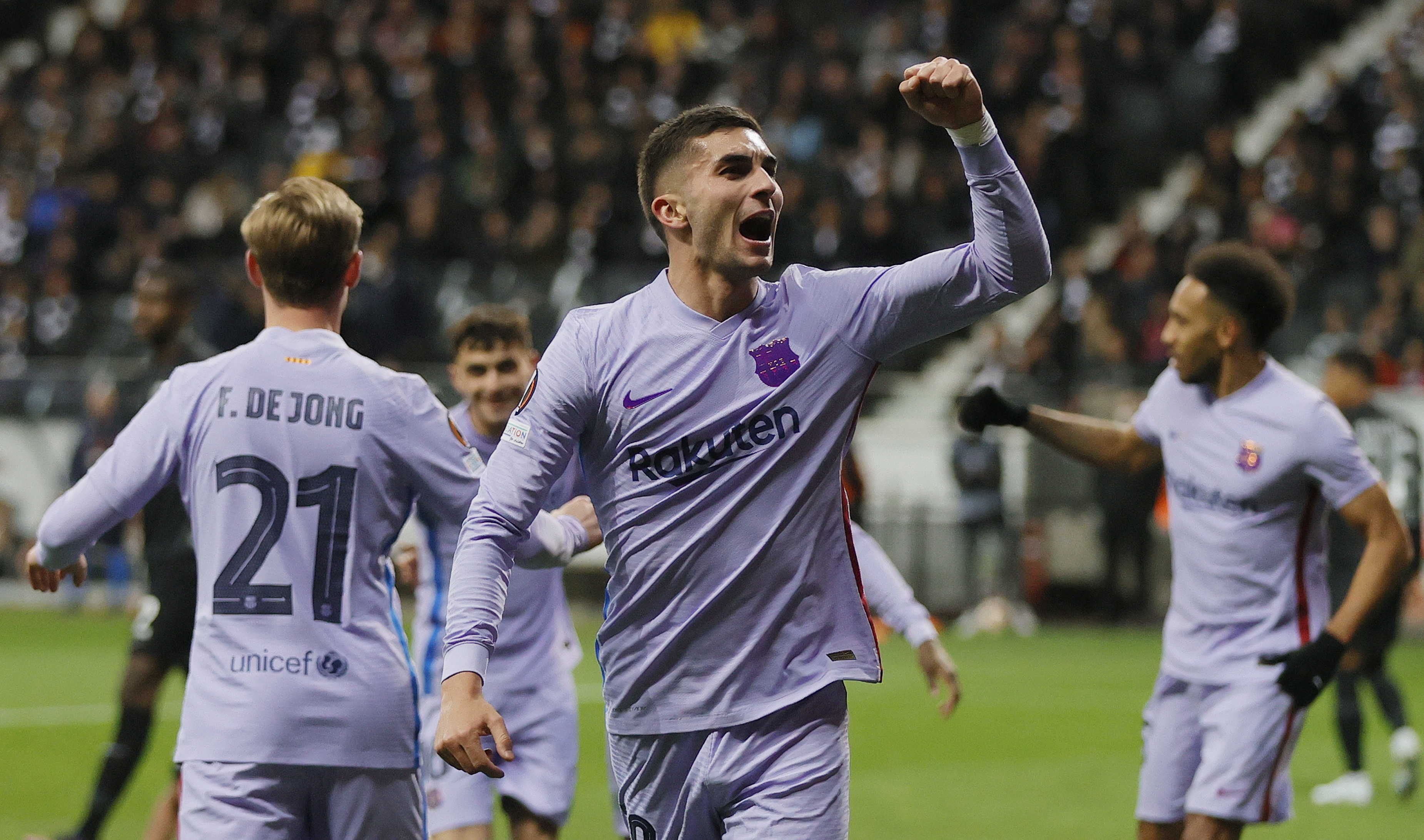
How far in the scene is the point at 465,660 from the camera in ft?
12.0

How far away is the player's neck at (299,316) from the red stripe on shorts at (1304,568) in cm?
317

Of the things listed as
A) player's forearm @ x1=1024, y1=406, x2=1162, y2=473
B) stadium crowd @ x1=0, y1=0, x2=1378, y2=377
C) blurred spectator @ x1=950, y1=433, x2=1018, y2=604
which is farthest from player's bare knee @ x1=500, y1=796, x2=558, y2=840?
stadium crowd @ x1=0, y1=0, x2=1378, y2=377

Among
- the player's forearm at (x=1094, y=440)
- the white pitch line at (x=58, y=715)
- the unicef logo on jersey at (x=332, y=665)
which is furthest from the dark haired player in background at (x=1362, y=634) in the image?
the unicef logo on jersey at (x=332, y=665)

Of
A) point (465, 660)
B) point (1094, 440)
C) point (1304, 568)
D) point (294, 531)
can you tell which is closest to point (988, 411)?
point (1094, 440)

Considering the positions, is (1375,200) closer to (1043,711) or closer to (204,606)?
(1043,711)

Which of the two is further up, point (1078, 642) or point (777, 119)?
point (777, 119)

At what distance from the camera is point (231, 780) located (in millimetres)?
4023

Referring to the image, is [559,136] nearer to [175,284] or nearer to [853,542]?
[175,284]

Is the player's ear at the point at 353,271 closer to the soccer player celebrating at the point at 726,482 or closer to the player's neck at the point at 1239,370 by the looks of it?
the soccer player celebrating at the point at 726,482

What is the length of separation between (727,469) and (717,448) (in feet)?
0.18

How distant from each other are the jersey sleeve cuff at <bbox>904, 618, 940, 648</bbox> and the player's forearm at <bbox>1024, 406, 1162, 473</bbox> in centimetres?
110

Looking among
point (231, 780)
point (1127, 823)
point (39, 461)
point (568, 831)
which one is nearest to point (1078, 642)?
point (1127, 823)

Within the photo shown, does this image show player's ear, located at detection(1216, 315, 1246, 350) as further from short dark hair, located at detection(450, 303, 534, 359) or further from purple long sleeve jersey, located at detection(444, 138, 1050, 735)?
short dark hair, located at detection(450, 303, 534, 359)

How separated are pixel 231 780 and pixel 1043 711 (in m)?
8.88
